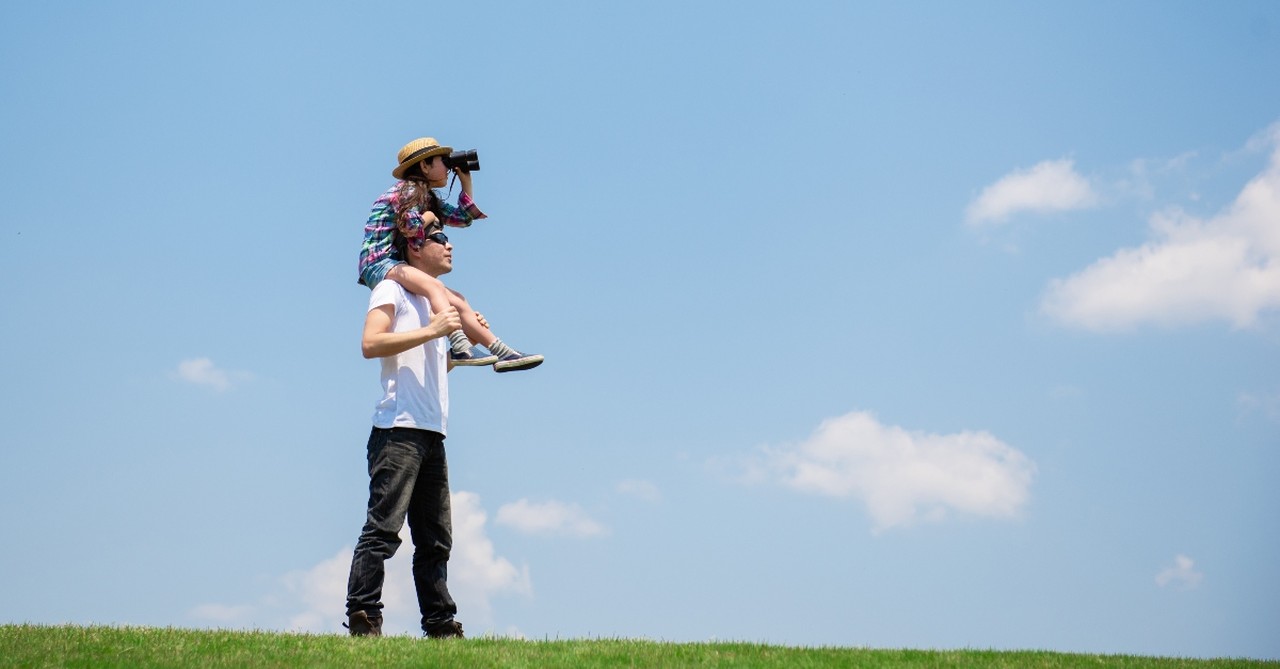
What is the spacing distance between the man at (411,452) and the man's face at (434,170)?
0.61 meters

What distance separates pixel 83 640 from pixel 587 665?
3529 millimetres

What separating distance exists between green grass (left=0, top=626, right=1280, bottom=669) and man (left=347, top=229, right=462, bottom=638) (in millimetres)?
532

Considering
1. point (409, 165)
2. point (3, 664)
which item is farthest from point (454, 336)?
point (3, 664)

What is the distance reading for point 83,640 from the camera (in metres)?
9.13

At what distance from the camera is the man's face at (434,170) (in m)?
10.4

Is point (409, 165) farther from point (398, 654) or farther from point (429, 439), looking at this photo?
point (398, 654)

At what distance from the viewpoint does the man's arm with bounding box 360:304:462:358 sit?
9391 millimetres

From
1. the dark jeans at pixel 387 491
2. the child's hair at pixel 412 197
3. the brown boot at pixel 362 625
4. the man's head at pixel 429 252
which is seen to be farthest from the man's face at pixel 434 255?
the brown boot at pixel 362 625

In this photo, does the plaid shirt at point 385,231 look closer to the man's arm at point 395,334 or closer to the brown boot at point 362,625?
the man's arm at point 395,334

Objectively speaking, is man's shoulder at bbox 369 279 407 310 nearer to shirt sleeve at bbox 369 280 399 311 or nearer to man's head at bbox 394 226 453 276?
shirt sleeve at bbox 369 280 399 311

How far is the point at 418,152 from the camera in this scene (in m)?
10.3

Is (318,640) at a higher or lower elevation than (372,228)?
lower

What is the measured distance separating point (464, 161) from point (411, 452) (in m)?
2.54

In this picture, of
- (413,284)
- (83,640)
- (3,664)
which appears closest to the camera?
(3,664)
